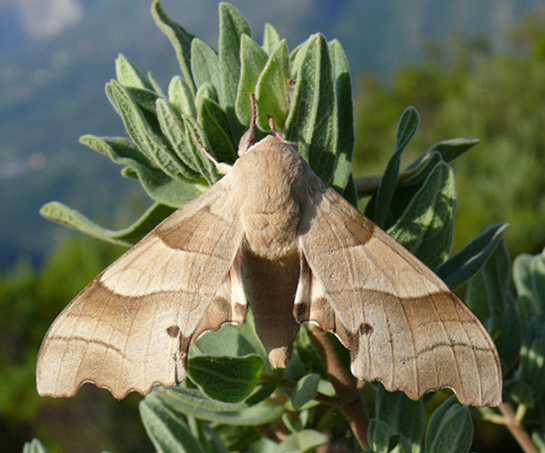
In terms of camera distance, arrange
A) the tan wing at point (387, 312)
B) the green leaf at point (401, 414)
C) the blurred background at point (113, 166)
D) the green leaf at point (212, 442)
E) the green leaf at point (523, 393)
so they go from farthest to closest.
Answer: the blurred background at point (113, 166) → the green leaf at point (523, 393) → the green leaf at point (212, 442) → the green leaf at point (401, 414) → the tan wing at point (387, 312)

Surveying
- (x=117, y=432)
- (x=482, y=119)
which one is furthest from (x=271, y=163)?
(x=482, y=119)

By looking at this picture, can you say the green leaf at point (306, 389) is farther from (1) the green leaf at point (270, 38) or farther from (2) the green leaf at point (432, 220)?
(1) the green leaf at point (270, 38)

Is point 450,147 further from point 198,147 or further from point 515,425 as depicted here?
point 515,425

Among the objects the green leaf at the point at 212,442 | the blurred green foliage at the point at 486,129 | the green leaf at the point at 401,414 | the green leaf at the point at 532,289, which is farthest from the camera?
the blurred green foliage at the point at 486,129

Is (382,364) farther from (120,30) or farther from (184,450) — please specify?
(120,30)

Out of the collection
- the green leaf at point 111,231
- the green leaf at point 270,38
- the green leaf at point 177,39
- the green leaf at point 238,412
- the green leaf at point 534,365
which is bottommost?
the green leaf at point 534,365

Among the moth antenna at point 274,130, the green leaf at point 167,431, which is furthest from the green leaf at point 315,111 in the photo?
the green leaf at point 167,431
